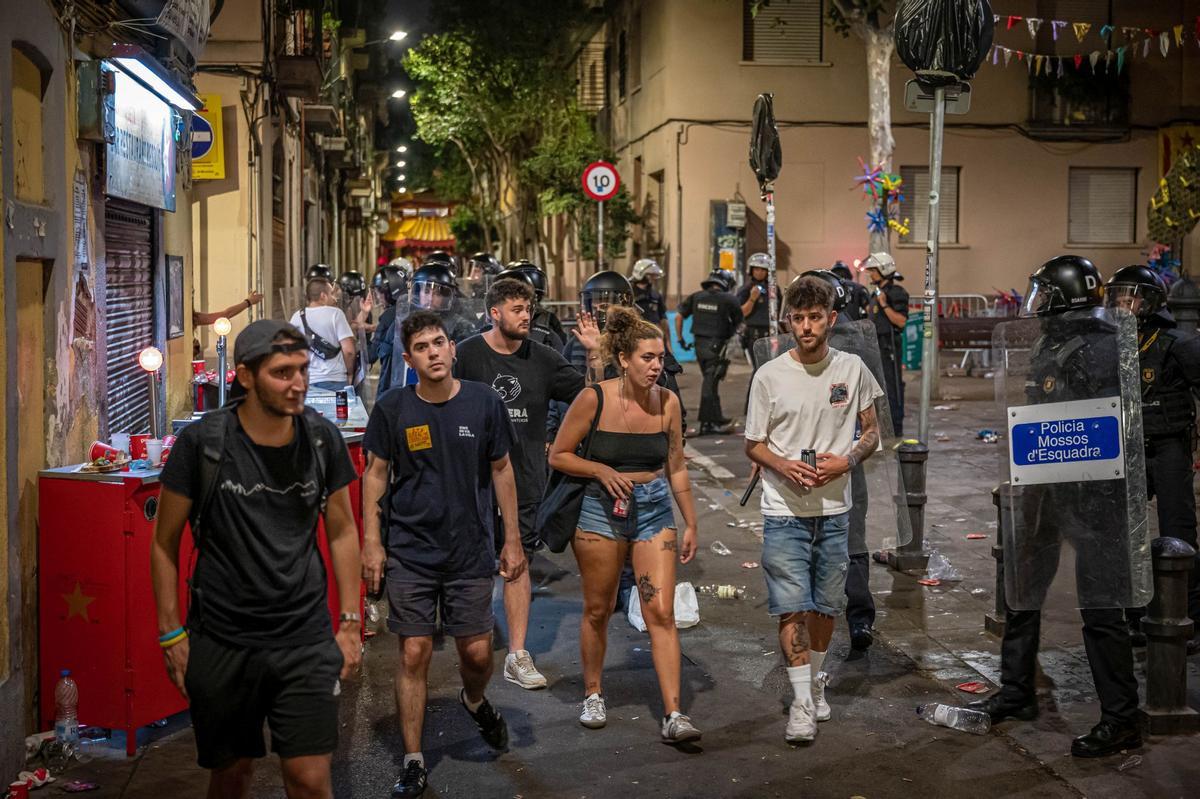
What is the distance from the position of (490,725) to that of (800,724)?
137 centimetres

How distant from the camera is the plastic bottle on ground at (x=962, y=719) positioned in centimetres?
605

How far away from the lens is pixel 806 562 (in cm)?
605

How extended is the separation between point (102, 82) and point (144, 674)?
3487 millimetres

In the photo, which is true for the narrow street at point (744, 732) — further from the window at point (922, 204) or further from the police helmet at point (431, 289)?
the window at point (922, 204)

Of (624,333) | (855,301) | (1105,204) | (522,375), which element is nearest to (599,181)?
(855,301)

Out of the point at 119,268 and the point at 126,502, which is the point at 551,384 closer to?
the point at 126,502

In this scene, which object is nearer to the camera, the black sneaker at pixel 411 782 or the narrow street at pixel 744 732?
the black sneaker at pixel 411 782

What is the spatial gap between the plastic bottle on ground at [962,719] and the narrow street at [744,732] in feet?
0.20

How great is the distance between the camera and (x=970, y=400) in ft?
65.9

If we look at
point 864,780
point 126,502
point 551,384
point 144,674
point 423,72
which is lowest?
point 864,780

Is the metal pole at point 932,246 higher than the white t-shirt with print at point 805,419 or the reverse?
higher

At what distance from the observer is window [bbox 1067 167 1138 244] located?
97.5 feet

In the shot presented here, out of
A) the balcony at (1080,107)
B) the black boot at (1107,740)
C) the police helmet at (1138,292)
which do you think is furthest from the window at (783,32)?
the black boot at (1107,740)

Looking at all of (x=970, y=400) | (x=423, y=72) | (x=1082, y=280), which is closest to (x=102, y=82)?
(x=1082, y=280)
